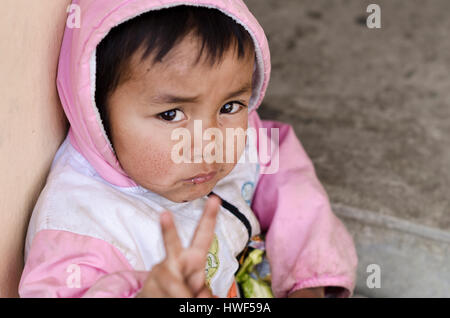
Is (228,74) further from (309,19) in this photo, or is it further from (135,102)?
(309,19)

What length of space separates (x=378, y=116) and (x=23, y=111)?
57.1 inches

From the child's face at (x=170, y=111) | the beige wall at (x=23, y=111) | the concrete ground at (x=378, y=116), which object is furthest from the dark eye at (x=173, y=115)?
the concrete ground at (x=378, y=116)

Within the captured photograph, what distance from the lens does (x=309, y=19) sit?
2.64 meters

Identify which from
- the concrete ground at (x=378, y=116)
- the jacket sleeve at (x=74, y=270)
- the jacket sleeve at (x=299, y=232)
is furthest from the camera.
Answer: the concrete ground at (x=378, y=116)

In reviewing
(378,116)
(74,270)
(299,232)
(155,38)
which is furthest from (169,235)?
(378,116)

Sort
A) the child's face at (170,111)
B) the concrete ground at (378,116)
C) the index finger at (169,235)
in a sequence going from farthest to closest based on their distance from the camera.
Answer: the concrete ground at (378,116) → the child's face at (170,111) → the index finger at (169,235)

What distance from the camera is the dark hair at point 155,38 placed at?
3.18ft

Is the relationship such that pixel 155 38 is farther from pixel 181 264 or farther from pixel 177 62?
pixel 181 264

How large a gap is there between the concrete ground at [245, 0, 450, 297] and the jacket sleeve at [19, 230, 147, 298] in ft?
2.85

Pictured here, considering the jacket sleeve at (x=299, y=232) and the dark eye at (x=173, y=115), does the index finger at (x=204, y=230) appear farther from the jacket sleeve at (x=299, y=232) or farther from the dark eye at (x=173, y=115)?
the jacket sleeve at (x=299, y=232)

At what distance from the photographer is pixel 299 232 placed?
4.68ft

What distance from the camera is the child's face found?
98 centimetres

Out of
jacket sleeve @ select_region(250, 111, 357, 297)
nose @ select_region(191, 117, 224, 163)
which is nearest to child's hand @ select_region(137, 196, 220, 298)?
nose @ select_region(191, 117, 224, 163)
